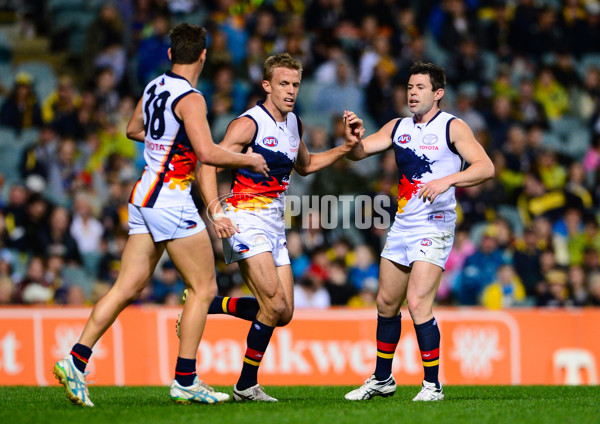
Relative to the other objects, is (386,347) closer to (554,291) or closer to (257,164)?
(257,164)

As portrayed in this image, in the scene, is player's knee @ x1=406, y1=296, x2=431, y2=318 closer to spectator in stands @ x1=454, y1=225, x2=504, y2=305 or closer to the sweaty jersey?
the sweaty jersey

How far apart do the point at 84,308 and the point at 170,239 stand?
17.0 feet

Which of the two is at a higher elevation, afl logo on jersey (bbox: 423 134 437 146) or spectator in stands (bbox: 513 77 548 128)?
spectator in stands (bbox: 513 77 548 128)

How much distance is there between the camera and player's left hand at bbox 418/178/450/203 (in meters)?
6.91

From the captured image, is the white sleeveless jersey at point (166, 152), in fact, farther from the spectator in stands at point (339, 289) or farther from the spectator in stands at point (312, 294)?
the spectator in stands at point (339, 289)

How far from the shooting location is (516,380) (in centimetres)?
1137

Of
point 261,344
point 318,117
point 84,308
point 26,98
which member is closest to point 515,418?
point 261,344

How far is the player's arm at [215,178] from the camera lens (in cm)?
698

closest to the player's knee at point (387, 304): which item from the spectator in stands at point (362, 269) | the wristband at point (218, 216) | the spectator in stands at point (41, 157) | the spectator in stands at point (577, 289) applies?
the wristband at point (218, 216)

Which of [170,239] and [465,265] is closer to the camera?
[170,239]

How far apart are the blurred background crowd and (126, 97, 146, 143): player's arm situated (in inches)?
220

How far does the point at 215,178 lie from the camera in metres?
7.06

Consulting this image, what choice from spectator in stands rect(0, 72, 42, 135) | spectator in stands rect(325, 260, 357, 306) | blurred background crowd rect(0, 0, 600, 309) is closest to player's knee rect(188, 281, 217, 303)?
blurred background crowd rect(0, 0, 600, 309)

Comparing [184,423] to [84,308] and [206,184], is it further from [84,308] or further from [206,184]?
[84,308]
